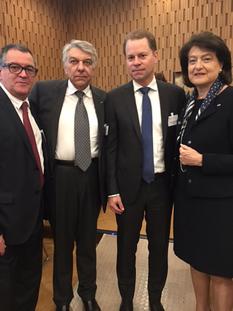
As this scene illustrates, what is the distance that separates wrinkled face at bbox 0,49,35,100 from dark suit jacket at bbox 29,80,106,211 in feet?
1.18

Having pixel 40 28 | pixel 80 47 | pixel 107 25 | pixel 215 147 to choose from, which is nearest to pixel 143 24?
pixel 107 25

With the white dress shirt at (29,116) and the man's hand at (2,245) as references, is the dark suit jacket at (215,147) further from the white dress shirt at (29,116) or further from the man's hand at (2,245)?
the man's hand at (2,245)

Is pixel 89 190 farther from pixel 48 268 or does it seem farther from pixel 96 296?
pixel 48 268

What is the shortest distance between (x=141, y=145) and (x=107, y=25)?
5.01 metres

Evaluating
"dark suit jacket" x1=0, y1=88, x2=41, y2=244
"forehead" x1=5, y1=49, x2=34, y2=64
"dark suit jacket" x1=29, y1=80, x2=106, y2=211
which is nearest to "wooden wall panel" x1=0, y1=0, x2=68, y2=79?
"dark suit jacket" x1=29, y1=80, x2=106, y2=211

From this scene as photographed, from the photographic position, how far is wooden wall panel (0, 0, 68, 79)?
4.91m

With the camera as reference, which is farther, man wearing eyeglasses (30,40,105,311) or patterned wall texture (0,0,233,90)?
patterned wall texture (0,0,233,90)

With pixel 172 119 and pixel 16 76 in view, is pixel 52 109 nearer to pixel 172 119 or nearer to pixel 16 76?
pixel 16 76

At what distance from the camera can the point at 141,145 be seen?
1.93 m

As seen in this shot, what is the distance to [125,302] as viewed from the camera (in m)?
2.16

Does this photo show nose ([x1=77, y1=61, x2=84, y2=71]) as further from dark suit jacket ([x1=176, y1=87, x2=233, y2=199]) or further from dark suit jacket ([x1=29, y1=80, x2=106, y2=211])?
dark suit jacket ([x1=176, y1=87, x2=233, y2=199])

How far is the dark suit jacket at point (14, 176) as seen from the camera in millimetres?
1564

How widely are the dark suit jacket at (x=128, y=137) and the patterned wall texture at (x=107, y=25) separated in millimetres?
3600

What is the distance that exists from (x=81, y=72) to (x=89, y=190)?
79 cm
